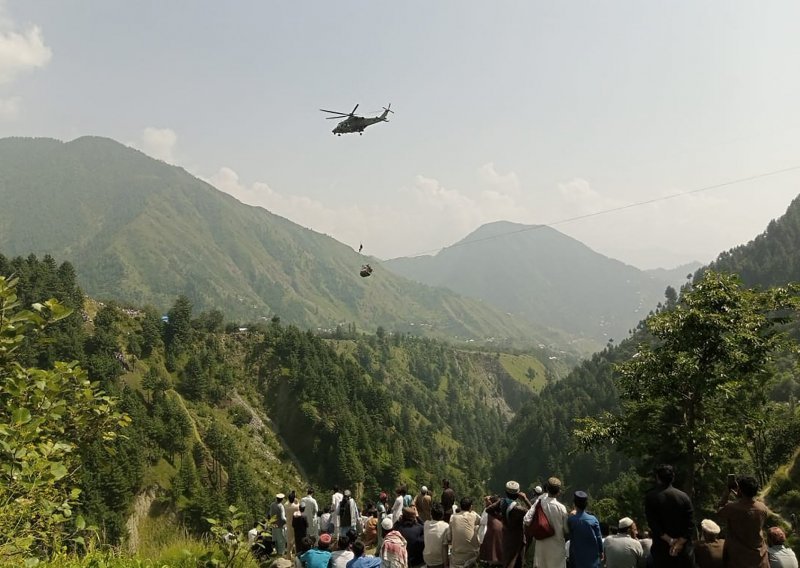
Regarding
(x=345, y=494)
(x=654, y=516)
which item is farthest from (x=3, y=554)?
(x=345, y=494)

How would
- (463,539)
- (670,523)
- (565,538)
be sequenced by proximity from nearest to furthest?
(670,523) < (463,539) < (565,538)

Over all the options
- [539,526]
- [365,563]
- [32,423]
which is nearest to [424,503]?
[365,563]

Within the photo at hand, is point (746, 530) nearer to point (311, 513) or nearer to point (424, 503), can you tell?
point (424, 503)

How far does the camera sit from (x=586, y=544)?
8.57m

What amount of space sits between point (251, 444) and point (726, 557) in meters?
106

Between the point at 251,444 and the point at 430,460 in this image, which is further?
the point at 430,460

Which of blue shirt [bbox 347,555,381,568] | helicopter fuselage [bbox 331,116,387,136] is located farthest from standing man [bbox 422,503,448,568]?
helicopter fuselage [bbox 331,116,387,136]

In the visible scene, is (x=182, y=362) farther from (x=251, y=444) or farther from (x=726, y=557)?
(x=726, y=557)

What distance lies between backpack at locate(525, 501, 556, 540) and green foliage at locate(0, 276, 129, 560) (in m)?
7.29

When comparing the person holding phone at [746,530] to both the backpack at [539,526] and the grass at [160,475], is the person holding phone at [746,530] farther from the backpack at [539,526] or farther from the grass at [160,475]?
the grass at [160,475]

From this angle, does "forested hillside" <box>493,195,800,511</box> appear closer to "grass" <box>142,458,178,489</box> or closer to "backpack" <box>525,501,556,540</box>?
"grass" <box>142,458,178,489</box>

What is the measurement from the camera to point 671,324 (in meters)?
16.3

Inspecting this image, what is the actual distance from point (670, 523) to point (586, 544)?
5.61 feet

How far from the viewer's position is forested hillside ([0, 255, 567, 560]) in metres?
A: 79.2
